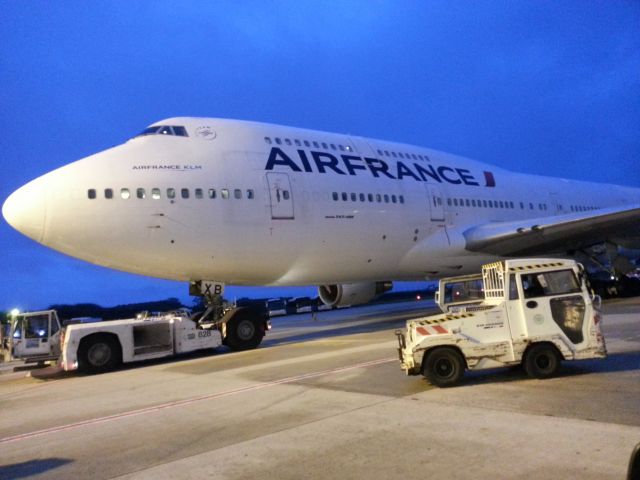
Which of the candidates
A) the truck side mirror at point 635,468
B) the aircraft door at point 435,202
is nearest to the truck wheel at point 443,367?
the truck side mirror at point 635,468

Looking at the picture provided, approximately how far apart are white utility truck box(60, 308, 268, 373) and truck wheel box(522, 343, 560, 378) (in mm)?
7724

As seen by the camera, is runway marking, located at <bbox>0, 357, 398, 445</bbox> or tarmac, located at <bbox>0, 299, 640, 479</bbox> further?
runway marking, located at <bbox>0, 357, 398, 445</bbox>

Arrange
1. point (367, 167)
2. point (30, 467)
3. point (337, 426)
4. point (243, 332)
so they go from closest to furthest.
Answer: point (30, 467), point (337, 426), point (243, 332), point (367, 167)

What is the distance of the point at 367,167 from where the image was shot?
14.3 m

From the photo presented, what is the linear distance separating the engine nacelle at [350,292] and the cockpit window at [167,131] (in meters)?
6.79

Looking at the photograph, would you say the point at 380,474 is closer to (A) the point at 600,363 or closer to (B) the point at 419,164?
(A) the point at 600,363

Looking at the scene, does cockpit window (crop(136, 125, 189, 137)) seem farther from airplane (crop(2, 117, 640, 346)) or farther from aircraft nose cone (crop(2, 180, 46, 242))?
aircraft nose cone (crop(2, 180, 46, 242))

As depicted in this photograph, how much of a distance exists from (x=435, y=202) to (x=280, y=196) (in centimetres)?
540

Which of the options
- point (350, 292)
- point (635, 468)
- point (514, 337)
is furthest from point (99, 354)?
point (635, 468)

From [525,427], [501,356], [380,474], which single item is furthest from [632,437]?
[501,356]

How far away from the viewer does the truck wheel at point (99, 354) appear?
11016mm

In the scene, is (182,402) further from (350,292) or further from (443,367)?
(350,292)

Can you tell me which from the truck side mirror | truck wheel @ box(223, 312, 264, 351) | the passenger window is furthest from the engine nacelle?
the truck side mirror

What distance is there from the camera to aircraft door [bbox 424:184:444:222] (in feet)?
49.7
